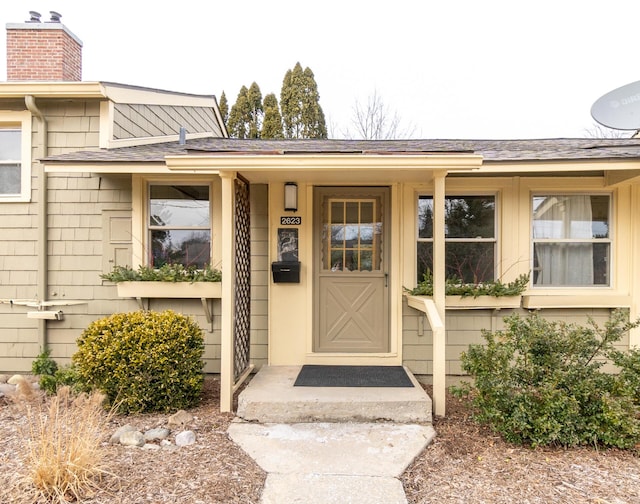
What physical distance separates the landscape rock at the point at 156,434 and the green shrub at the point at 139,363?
0.46 meters

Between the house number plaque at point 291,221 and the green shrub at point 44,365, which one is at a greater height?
the house number plaque at point 291,221

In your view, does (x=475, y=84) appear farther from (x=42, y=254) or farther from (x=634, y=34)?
(x=42, y=254)

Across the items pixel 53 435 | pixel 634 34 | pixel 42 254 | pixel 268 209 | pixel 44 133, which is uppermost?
pixel 634 34

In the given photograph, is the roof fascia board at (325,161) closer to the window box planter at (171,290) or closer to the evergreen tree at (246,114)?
the window box planter at (171,290)

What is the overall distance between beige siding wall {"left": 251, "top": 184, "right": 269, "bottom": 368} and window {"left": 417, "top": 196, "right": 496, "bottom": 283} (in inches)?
68.9

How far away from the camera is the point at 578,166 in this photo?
13.4 feet

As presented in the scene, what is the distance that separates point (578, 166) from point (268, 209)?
10.5 ft

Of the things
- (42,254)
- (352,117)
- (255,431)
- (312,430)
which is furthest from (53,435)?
(352,117)

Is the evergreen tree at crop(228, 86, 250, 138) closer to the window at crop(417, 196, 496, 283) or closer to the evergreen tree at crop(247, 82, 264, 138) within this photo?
the evergreen tree at crop(247, 82, 264, 138)

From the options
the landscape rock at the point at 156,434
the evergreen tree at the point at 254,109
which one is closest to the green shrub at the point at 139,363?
the landscape rock at the point at 156,434

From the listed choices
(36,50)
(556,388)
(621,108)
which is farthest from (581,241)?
(36,50)

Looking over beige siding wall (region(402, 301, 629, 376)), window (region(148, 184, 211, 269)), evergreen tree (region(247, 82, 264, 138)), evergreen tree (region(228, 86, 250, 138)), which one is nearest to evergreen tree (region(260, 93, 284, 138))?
evergreen tree (region(247, 82, 264, 138))

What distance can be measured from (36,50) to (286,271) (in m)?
4.22

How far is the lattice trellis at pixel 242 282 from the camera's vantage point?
4.18 metres
